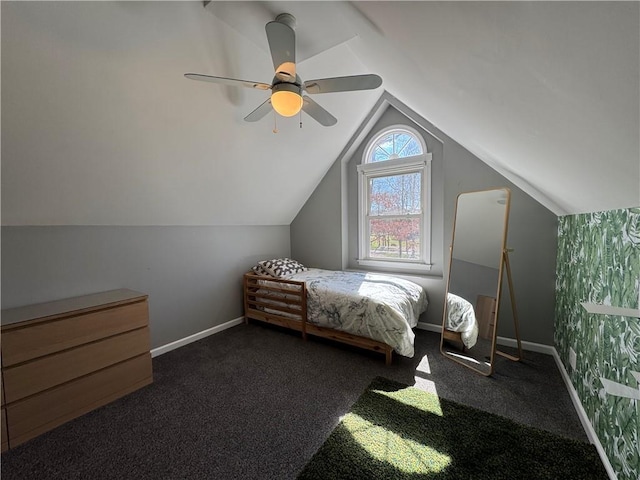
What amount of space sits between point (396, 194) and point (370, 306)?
1776 mm

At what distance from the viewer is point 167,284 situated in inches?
112

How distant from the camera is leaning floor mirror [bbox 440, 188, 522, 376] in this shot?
7.61ft

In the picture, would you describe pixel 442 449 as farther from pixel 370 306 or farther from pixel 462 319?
pixel 462 319

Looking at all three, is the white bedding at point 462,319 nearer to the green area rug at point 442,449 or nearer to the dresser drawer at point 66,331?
the green area rug at point 442,449

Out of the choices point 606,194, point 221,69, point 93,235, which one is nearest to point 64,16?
point 221,69

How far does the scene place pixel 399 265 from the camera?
358cm

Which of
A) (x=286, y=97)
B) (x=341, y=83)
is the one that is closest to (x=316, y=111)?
(x=341, y=83)

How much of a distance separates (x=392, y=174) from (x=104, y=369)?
363 cm

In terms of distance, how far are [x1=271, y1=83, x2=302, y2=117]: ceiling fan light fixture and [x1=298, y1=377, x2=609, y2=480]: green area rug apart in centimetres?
207

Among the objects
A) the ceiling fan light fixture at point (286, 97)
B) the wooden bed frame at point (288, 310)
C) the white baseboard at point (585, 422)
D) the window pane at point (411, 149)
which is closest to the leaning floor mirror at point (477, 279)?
the white baseboard at point (585, 422)

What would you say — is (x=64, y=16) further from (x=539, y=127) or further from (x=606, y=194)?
(x=606, y=194)

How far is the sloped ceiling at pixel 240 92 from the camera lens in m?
0.66

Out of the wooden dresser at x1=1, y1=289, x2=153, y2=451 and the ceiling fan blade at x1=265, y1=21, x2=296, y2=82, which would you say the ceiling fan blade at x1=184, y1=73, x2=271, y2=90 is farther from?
the wooden dresser at x1=1, y1=289, x2=153, y2=451

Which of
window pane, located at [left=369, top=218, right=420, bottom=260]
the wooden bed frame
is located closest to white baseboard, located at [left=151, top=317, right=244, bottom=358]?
the wooden bed frame
